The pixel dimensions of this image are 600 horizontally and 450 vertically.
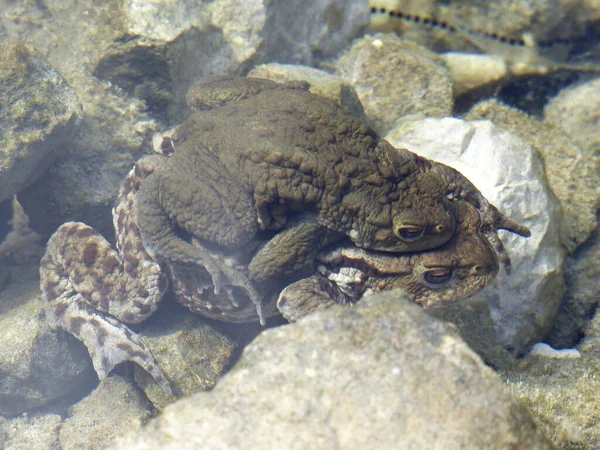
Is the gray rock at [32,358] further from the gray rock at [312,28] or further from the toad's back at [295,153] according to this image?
the gray rock at [312,28]

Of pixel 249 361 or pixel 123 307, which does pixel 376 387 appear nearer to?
pixel 249 361

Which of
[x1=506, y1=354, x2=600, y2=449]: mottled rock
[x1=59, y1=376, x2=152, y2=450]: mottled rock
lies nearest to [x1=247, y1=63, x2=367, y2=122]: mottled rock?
[x1=506, y1=354, x2=600, y2=449]: mottled rock

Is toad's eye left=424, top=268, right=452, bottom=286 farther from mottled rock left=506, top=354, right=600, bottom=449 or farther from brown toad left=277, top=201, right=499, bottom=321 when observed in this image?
mottled rock left=506, top=354, right=600, bottom=449

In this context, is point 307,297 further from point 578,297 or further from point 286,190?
point 578,297

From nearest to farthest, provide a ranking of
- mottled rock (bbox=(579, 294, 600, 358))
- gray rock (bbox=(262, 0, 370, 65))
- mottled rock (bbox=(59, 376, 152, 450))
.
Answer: mottled rock (bbox=(579, 294, 600, 358)) → mottled rock (bbox=(59, 376, 152, 450)) → gray rock (bbox=(262, 0, 370, 65))

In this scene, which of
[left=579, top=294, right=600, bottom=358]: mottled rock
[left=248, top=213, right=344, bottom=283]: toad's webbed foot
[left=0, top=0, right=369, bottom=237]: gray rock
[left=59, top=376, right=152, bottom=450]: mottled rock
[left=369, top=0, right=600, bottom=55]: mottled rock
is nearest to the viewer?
[left=248, top=213, right=344, bottom=283]: toad's webbed foot

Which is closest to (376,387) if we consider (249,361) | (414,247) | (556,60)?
(249,361)

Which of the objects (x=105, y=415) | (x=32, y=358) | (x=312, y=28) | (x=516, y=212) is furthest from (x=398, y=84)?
(x=32, y=358)
